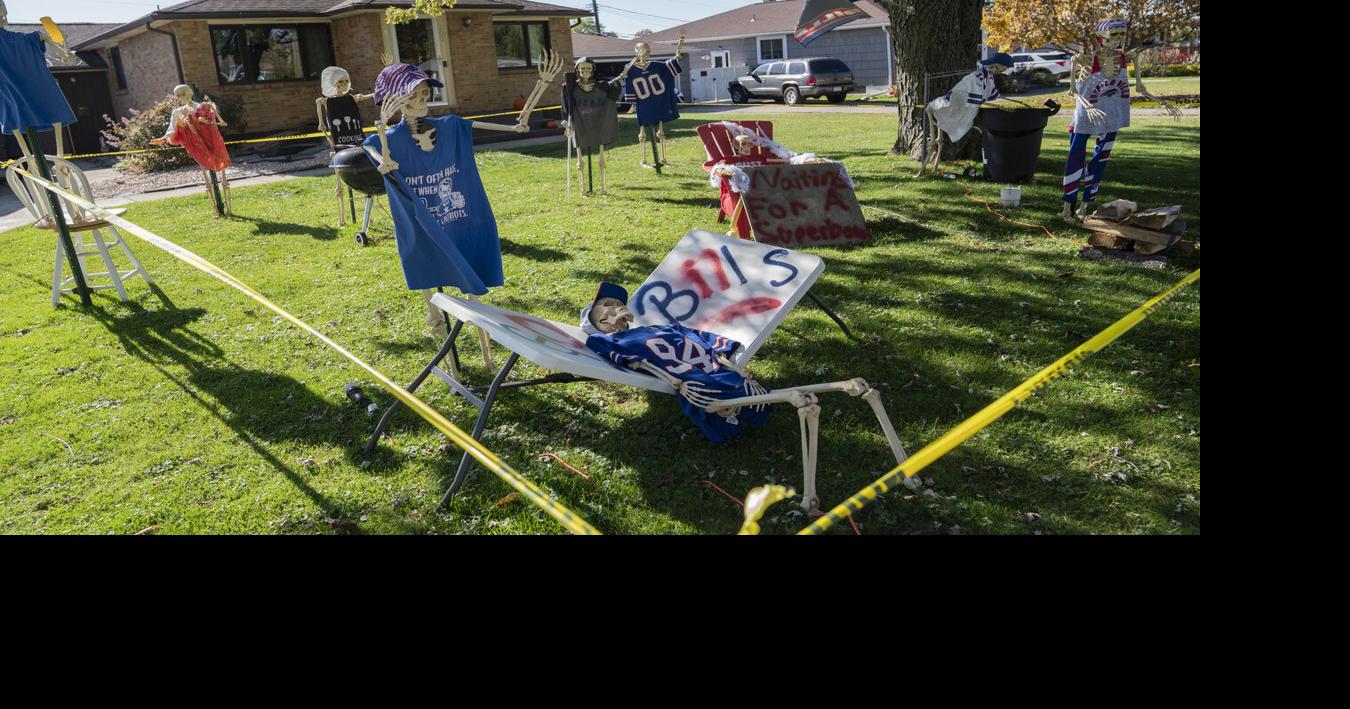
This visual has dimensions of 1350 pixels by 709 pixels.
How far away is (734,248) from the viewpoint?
5145 millimetres

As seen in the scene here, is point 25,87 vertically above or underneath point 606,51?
underneath

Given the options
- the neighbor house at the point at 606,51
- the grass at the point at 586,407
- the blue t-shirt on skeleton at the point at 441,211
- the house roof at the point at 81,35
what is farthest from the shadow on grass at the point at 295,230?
the neighbor house at the point at 606,51

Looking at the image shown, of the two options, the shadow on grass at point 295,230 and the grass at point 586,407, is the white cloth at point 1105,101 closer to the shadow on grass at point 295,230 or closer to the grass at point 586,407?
the grass at point 586,407

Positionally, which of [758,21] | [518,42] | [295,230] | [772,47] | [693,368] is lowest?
[693,368]

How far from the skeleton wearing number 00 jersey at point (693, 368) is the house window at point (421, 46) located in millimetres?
19295

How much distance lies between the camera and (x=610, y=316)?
14.9 feet

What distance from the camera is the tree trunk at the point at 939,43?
465 inches

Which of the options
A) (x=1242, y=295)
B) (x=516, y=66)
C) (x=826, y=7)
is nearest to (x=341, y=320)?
(x=1242, y=295)

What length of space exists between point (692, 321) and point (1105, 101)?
18.3ft

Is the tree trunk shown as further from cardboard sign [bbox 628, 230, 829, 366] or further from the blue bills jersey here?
the blue bills jersey

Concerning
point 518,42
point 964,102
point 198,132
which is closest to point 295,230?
point 198,132

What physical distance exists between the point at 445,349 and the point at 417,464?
596 millimetres

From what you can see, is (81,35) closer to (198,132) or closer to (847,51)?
(198,132)

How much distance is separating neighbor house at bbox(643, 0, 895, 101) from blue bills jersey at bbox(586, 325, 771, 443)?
107 ft
